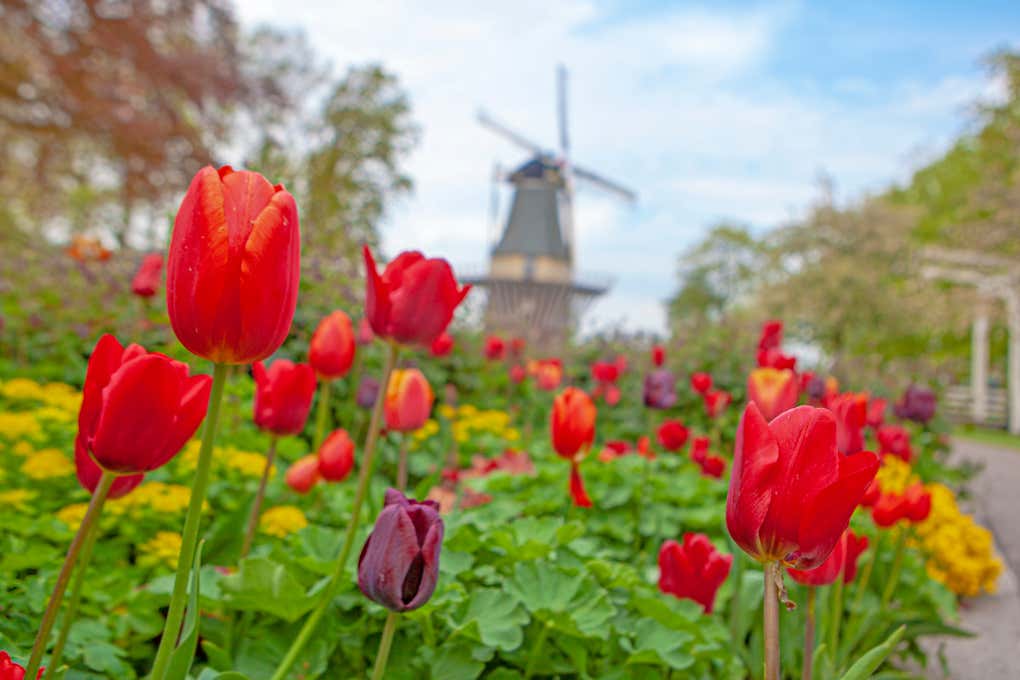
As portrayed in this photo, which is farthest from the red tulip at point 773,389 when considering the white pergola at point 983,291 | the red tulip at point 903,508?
the white pergola at point 983,291

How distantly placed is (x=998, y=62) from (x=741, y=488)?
2712cm

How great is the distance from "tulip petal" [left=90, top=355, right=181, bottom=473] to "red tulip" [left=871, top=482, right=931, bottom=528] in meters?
1.63

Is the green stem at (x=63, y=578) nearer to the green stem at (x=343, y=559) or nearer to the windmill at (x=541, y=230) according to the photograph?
the green stem at (x=343, y=559)

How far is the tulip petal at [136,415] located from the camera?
73 centimetres

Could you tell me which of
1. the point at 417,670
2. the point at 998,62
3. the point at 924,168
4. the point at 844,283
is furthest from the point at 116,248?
the point at 924,168

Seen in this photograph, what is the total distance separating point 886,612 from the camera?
84.6 inches

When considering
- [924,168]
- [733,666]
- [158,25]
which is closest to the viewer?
[733,666]

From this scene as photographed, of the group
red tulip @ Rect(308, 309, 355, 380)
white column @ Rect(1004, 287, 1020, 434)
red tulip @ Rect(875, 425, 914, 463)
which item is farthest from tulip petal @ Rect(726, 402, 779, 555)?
white column @ Rect(1004, 287, 1020, 434)

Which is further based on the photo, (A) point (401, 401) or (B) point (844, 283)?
(B) point (844, 283)

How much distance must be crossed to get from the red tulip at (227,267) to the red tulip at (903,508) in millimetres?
1592

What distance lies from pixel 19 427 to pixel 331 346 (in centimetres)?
102

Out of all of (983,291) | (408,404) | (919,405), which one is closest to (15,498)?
(408,404)

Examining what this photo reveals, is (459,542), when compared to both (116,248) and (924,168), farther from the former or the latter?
(924,168)

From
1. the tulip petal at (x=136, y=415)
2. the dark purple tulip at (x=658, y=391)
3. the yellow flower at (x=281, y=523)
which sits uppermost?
the tulip petal at (x=136, y=415)
